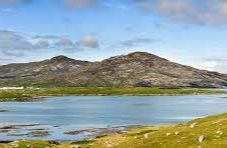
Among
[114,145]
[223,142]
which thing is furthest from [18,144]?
[223,142]

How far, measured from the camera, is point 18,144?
80.2m

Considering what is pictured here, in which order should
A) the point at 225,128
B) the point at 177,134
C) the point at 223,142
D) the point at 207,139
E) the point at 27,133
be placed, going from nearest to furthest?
the point at 223,142 → the point at 207,139 → the point at 225,128 → the point at 177,134 → the point at 27,133

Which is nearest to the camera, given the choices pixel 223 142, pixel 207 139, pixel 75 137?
pixel 223 142

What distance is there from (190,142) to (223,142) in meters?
6.39

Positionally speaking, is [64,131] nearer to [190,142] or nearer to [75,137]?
[75,137]

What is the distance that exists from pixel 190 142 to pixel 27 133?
6845cm

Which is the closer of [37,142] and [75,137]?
[37,142]

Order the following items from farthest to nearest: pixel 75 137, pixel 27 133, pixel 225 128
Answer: pixel 27 133, pixel 75 137, pixel 225 128

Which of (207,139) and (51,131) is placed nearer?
(207,139)

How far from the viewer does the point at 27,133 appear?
12638 centimetres

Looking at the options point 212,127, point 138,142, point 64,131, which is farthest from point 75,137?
point 212,127

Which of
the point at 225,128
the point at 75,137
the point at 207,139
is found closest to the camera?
the point at 207,139

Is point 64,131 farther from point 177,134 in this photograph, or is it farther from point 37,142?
point 177,134

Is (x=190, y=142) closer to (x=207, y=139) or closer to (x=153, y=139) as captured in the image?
(x=207, y=139)
